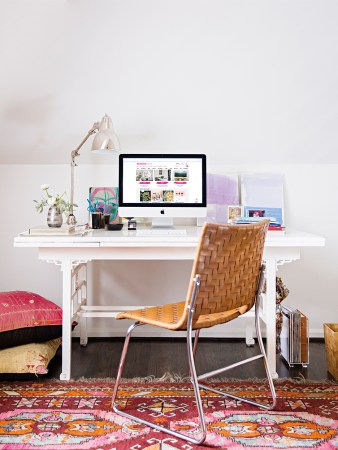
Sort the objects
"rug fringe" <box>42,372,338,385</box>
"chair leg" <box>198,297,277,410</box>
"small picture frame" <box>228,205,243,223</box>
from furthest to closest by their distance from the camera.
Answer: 1. "small picture frame" <box>228,205,243,223</box>
2. "rug fringe" <box>42,372,338,385</box>
3. "chair leg" <box>198,297,277,410</box>

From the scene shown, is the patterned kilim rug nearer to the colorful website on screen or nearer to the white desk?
the white desk

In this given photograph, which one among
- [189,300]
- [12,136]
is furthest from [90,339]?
[189,300]

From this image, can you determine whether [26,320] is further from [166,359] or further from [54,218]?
[166,359]

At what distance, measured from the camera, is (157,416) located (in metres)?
1.95

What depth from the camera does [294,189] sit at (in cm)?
313

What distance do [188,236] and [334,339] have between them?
92 cm

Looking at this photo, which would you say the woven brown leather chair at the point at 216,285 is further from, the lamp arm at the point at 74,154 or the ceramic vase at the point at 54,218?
the lamp arm at the point at 74,154

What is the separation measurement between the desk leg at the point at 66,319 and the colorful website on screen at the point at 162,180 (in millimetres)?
613

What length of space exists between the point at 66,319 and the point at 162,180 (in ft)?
3.22

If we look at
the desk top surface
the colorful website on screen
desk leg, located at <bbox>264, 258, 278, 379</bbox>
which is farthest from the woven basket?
the colorful website on screen

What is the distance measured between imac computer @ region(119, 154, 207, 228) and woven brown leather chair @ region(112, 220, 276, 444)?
932mm

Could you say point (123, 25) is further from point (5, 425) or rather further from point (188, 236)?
point (5, 425)

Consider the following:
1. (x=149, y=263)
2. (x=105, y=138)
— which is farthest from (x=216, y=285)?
(x=149, y=263)

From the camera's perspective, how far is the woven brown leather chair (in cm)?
170
